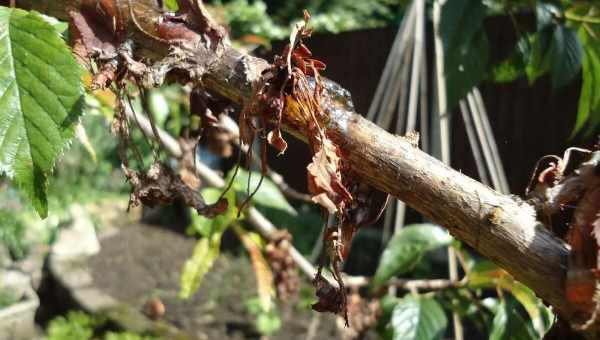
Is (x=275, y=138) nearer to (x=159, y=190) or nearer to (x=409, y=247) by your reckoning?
(x=159, y=190)

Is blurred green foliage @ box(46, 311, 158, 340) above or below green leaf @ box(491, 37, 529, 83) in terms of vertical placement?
below

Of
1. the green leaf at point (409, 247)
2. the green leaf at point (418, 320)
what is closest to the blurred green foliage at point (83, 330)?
the green leaf at point (409, 247)

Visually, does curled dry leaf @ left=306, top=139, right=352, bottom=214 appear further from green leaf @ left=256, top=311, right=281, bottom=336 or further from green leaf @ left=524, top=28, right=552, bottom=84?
green leaf @ left=256, top=311, right=281, bottom=336

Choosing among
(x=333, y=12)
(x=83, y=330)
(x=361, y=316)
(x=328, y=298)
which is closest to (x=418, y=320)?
(x=361, y=316)

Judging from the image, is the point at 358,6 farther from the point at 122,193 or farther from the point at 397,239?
the point at 397,239

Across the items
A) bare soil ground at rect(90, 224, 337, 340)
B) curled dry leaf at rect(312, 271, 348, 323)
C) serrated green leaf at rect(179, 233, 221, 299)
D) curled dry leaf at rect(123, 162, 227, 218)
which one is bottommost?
bare soil ground at rect(90, 224, 337, 340)

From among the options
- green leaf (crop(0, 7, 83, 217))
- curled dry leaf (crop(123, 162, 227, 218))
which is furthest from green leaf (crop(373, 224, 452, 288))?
green leaf (crop(0, 7, 83, 217))
